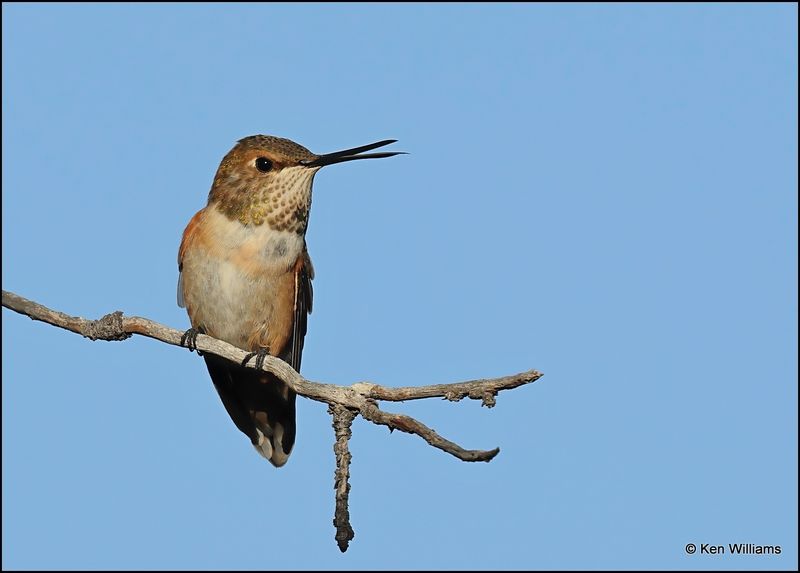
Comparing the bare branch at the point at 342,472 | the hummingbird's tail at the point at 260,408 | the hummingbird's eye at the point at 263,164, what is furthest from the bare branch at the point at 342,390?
the hummingbird's tail at the point at 260,408

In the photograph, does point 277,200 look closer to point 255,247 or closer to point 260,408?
point 255,247

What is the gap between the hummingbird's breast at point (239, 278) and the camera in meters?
8.31

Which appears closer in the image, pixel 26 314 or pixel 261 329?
pixel 26 314

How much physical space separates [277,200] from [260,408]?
243 cm

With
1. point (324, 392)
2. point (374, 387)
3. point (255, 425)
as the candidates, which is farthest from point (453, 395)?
point (255, 425)

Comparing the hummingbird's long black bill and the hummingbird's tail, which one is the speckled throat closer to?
the hummingbird's long black bill

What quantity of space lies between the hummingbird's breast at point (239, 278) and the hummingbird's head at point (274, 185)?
8 centimetres

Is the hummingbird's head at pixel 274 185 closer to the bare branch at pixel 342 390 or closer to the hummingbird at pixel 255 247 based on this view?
the hummingbird at pixel 255 247

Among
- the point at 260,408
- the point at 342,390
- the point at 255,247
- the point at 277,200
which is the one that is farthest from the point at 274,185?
the point at 342,390

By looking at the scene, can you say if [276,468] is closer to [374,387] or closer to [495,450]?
[374,387]

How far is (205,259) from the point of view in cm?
842

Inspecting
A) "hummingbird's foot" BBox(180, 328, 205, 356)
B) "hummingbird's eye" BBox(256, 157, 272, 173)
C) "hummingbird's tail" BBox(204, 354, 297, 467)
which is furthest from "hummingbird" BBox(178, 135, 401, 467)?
"hummingbird's tail" BBox(204, 354, 297, 467)

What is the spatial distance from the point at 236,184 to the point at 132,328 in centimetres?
192

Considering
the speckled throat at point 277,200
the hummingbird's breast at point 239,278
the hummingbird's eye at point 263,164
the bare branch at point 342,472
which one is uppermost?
the hummingbird's eye at point 263,164
